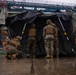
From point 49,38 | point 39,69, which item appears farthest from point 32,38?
point 39,69

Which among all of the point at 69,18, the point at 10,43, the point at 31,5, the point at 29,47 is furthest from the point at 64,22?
the point at 31,5

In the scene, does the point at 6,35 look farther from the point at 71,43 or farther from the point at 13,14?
the point at 71,43

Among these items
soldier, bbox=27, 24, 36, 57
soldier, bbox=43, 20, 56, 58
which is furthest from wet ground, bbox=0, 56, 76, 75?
soldier, bbox=27, 24, 36, 57

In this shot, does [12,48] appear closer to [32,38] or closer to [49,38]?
[32,38]

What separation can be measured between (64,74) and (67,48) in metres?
7.10

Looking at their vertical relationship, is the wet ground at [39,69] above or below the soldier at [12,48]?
above

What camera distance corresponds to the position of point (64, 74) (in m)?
6.75

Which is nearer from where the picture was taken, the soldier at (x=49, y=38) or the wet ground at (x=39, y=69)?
the wet ground at (x=39, y=69)

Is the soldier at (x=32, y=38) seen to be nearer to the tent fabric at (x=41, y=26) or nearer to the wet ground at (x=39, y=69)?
the tent fabric at (x=41, y=26)

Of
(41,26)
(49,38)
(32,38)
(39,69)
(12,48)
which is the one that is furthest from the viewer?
(41,26)

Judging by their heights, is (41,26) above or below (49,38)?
above

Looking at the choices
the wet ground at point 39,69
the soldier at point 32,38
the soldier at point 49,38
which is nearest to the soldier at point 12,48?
the soldier at point 32,38

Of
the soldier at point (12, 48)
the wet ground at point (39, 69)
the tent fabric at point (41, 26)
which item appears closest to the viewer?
the wet ground at point (39, 69)

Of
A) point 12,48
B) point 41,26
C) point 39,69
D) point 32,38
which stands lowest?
point 12,48
